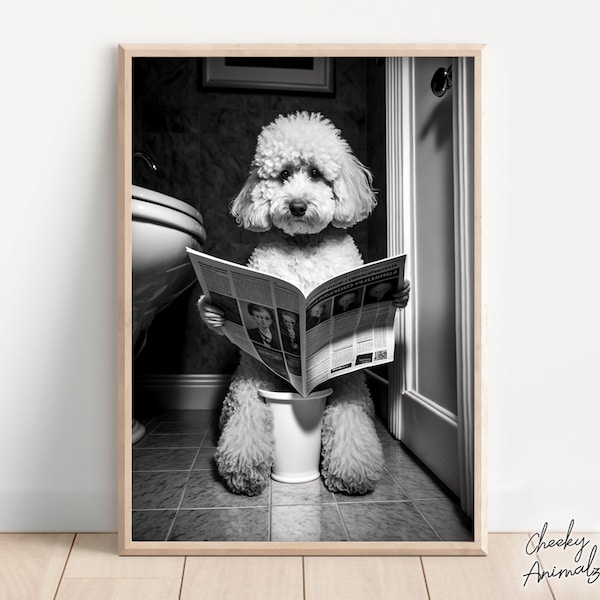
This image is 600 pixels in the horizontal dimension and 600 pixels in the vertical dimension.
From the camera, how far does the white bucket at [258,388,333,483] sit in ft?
3.80

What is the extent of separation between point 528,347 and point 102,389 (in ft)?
2.77

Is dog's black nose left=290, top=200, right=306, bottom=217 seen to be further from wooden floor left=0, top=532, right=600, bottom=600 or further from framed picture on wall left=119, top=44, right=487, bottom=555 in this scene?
wooden floor left=0, top=532, right=600, bottom=600

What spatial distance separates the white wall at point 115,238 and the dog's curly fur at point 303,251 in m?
0.22

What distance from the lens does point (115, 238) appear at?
1.18 m

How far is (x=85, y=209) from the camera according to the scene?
1183 mm

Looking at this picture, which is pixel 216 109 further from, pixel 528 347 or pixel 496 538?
pixel 496 538

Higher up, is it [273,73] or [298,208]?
[273,73]

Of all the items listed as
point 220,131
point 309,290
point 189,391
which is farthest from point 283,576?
point 220,131

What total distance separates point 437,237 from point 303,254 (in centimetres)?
25

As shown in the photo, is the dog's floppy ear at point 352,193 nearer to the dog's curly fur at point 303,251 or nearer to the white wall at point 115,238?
the dog's curly fur at point 303,251

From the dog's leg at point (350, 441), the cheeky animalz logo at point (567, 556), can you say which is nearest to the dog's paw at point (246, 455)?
the dog's leg at point (350, 441)

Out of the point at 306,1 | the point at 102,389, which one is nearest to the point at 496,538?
the point at 102,389

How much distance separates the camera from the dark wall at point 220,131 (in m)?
1.12

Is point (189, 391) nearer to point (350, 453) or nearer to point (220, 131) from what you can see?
point (350, 453)
